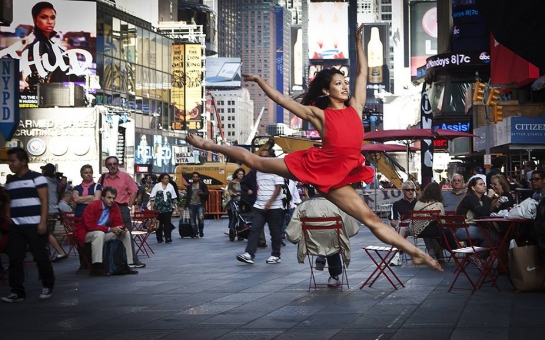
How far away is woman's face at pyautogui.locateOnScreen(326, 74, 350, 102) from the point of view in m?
8.52

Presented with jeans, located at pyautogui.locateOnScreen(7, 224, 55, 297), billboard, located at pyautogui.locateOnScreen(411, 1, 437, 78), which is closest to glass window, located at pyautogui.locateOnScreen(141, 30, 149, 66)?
billboard, located at pyautogui.locateOnScreen(411, 1, 437, 78)

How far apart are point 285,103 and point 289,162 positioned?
0.50 meters

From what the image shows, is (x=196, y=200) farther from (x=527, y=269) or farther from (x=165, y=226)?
(x=527, y=269)

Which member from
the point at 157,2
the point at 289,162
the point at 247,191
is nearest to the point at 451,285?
the point at 289,162

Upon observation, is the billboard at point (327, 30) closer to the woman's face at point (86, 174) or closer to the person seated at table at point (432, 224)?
the woman's face at point (86, 174)

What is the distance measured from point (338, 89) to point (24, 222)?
15.8ft

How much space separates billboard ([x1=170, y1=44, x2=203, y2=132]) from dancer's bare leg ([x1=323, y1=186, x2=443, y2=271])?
378 ft

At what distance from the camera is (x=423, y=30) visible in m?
98.8

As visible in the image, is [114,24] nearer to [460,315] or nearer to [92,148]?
[92,148]

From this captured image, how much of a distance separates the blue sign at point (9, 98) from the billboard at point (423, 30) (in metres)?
74.1

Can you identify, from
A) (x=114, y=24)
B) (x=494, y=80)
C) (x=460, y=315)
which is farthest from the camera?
(x=114, y=24)

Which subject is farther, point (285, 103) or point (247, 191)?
point (247, 191)

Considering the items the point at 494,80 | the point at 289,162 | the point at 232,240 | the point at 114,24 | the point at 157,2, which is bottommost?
the point at 232,240

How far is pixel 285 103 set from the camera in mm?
8289
